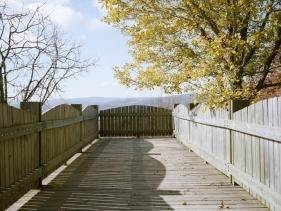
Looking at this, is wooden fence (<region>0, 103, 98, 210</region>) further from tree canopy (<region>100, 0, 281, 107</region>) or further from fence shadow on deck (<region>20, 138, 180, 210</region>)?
tree canopy (<region>100, 0, 281, 107</region>)

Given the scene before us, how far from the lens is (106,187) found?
564cm

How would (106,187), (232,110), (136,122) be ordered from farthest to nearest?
(136,122), (232,110), (106,187)

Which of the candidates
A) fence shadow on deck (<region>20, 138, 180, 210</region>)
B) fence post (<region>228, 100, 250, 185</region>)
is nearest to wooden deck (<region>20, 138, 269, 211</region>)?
fence shadow on deck (<region>20, 138, 180, 210</region>)

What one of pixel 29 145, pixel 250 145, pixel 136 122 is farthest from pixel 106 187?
pixel 136 122

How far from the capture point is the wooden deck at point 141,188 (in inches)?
181

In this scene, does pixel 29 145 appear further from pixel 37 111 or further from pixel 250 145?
pixel 250 145

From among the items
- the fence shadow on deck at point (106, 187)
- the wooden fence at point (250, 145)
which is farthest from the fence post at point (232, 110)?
the fence shadow on deck at point (106, 187)

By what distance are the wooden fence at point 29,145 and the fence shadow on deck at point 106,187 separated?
1.10 ft

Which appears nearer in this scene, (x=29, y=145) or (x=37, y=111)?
(x=29, y=145)

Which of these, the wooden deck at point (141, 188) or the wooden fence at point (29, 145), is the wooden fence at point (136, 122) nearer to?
the wooden deck at point (141, 188)

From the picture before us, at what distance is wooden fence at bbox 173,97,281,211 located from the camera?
158 inches

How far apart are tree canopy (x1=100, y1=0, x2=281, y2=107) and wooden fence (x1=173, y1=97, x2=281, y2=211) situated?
787mm

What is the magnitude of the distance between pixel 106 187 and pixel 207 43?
3838 mm

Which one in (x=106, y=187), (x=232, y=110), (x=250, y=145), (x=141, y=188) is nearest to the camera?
(x=250, y=145)
